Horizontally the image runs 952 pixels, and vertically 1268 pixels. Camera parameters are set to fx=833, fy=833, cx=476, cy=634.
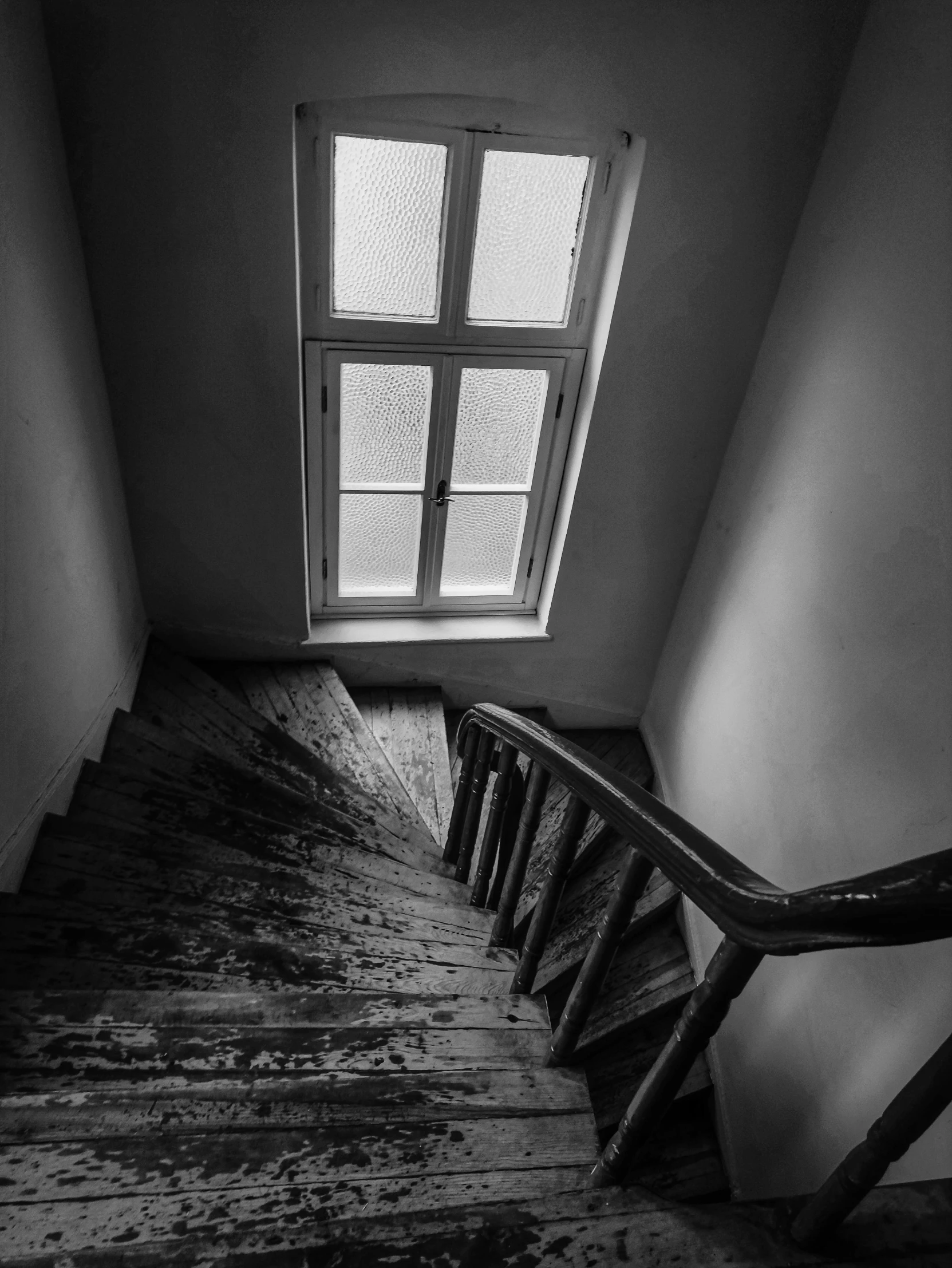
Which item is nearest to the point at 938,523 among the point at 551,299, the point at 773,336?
the point at 773,336

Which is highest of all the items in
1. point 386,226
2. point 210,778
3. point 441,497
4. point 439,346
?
point 386,226

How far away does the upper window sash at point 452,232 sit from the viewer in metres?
2.94

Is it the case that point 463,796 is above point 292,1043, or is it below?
below

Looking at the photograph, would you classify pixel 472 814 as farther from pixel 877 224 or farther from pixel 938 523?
pixel 877 224

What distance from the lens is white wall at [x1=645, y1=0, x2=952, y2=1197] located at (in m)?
2.17

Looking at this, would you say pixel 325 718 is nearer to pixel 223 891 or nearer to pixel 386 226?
pixel 223 891

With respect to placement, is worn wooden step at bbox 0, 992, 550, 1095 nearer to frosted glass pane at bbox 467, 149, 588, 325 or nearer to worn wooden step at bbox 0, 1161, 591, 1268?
worn wooden step at bbox 0, 1161, 591, 1268

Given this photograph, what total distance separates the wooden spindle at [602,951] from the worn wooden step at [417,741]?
6.30ft

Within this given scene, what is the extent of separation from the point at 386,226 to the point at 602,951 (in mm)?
2775

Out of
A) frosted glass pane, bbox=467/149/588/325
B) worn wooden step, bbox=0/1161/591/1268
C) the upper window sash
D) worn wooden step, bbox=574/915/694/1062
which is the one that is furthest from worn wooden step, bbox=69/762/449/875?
frosted glass pane, bbox=467/149/588/325

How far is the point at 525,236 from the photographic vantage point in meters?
3.26

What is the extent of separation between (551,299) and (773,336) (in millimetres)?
886

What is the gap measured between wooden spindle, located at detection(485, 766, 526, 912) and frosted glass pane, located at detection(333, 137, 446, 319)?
2.05m

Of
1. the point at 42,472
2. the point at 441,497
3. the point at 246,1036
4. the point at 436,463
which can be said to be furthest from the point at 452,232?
the point at 246,1036
